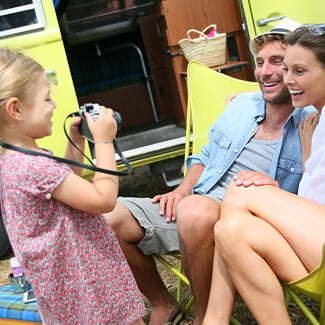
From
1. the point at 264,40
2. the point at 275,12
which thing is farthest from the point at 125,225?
the point at 275,12

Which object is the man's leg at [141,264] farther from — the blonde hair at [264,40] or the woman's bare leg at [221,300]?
the blonde hair at [264,40]

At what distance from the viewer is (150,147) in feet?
13.1

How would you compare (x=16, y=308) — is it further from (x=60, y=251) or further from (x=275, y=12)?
(x=275, y=12)

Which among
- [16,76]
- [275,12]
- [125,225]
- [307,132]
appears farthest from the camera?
[275,12]

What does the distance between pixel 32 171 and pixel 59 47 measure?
218cm

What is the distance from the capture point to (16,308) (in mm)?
2322

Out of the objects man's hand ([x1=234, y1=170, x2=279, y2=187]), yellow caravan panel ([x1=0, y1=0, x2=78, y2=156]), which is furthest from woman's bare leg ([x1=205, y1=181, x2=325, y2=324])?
yellow caravan panel ([x1=0, y1=0, x2=78, y2=156])

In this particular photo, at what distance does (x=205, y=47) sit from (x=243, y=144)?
5.54 feet

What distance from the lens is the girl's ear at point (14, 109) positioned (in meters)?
1.61

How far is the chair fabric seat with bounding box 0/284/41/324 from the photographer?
2.27 meters

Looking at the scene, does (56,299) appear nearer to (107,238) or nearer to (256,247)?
(107,238)

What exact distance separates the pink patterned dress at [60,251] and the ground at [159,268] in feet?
2.76

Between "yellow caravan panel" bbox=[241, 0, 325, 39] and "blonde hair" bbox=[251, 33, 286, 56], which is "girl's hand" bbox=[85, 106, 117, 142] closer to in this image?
"blonde hair" bbox=[251, 33, 286, 56]

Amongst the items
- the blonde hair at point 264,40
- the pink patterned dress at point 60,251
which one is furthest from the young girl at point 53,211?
the blonde hair at point 264,40
